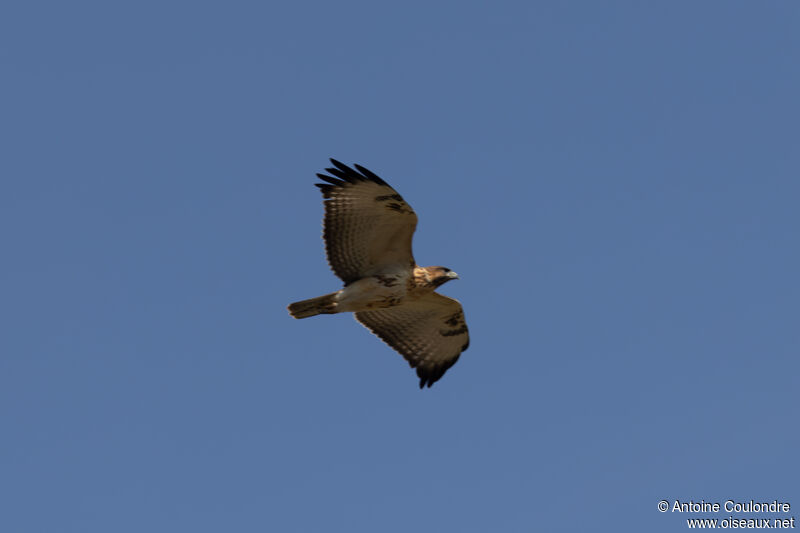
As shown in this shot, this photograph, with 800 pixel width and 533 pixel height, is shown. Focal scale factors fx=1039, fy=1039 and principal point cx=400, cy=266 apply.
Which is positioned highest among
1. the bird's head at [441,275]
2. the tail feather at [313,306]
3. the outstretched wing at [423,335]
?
the bird's head at [441,275]

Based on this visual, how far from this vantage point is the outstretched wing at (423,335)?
15883 mm

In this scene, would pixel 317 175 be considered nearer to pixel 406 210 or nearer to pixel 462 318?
pixel 406 210

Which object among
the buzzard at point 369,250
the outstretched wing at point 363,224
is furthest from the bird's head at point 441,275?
the outstretched wing at point 363,224

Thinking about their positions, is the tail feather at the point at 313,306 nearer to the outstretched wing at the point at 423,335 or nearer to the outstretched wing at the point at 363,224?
the outstretched wing at the point at 363,224

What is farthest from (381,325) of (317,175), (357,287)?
(317,175)

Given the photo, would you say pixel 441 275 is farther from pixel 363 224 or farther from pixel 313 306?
pixel 313 306

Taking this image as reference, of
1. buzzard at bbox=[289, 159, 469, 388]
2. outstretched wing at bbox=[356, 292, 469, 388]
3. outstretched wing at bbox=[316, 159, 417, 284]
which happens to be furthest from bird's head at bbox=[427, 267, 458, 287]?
outstretched wing at bbox=[356, 292, 469, 388]

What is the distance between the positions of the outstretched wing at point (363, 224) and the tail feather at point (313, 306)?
0.49 metres

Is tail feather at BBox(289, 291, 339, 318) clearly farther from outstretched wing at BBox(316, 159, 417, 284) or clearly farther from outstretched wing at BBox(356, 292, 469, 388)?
outstretched wing at BBox(356, 292, 469, 388)

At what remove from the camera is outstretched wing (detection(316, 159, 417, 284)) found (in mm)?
14180

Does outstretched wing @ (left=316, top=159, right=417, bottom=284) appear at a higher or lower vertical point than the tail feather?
higher

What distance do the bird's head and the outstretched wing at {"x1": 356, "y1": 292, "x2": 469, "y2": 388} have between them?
4.31ft

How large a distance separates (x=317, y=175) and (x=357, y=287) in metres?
1.66

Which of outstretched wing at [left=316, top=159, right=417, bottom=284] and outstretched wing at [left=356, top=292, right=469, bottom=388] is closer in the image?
outstretched wing at [left=316, top=159, right=417, bottom=284]
